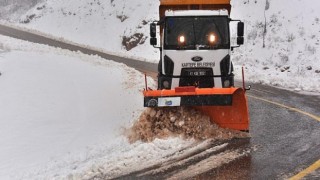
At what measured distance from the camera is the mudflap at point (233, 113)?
810cm

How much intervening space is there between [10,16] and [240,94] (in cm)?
4043

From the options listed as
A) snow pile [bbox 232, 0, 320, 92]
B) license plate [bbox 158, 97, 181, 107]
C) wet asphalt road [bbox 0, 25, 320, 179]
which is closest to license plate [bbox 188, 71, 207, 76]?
license plate [bbox 158, 97, 181, 107]

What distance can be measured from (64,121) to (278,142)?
462 cm

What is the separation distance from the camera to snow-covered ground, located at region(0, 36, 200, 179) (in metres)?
6.92

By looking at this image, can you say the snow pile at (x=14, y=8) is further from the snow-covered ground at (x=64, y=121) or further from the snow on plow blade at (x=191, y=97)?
the snow on plow blade at (x=191, y=97)

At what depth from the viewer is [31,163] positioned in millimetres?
7117

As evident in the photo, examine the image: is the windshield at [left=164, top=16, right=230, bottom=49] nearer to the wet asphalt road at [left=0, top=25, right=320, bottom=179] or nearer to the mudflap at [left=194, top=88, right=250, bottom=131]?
the mudflap at [left=194, top=88, right=250, bottom=131]

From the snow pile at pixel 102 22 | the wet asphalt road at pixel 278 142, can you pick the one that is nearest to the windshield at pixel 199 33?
the wet asphalt road at pixel 278 142

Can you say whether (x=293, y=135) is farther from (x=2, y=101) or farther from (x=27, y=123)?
(x=2, y=101)

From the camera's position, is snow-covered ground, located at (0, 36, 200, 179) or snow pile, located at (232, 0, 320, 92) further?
snow pile, located at (232, 0, 320, 92)

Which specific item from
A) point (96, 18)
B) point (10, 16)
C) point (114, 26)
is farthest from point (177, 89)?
point (10, 16)

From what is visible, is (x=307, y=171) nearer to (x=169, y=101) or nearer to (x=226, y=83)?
(x=169, y=101)

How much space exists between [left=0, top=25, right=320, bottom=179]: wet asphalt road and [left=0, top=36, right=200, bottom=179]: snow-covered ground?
1.32m

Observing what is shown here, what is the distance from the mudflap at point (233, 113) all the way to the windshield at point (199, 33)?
5.08ft
